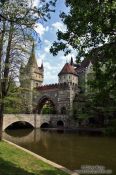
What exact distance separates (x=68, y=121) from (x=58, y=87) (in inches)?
374

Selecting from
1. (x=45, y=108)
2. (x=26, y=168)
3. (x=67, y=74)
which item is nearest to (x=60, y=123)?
(x=45, y=108)

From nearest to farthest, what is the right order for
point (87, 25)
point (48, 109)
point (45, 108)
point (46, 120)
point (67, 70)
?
point (87, 25) → point (46, 120) → point (48, 109) → point (67, 70) → point (45, 108)

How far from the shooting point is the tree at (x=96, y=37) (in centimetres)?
1097

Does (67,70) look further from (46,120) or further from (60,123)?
(46,120)

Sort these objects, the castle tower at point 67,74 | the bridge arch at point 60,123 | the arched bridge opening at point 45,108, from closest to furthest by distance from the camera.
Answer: the bridge arch at point 60,123, the arched bridge opening at point 45,108, the castle tower at point 67,74

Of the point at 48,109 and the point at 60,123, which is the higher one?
the point at 48,109

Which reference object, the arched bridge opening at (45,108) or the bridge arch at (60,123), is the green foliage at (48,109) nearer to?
the arched bridge opening at (45,108)

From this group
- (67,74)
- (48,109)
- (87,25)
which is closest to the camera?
(87,25)

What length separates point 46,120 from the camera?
7100 centimetres

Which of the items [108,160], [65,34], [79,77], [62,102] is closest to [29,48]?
[108,160]

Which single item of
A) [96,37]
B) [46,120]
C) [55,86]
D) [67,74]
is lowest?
[46,120]

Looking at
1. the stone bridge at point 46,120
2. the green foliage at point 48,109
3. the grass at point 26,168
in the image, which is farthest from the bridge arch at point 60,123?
the grass at point 26,168

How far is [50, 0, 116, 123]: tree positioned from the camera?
432 inches

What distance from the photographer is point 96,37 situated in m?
12.1
